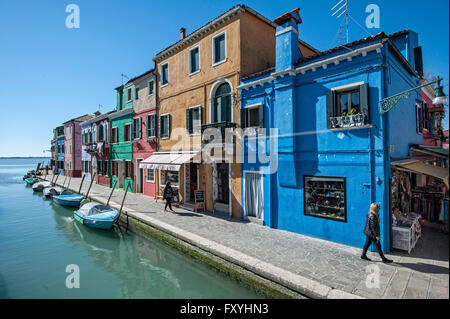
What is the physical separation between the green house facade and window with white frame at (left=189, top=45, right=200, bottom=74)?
809 cm

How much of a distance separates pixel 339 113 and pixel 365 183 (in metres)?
2.44

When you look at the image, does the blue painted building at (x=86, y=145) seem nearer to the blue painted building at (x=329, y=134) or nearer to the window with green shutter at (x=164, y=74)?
the window with green shutter at (x=164, y=74)

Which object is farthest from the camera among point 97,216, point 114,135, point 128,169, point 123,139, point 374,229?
point 114,135

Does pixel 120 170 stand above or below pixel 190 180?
above

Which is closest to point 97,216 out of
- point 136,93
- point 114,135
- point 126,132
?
point 126,132

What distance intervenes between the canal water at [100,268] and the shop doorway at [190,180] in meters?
4.07

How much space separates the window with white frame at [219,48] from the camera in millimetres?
11617

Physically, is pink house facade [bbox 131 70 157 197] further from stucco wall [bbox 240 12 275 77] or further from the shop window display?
the shop window display

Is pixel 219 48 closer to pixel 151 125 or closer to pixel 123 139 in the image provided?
pixel 151 125

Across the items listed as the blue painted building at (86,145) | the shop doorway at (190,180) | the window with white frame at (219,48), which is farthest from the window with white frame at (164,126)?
the blue painted building at (86,145)

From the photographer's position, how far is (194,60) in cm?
1347

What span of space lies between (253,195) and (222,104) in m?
4.86

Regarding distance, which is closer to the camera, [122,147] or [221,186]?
[221,186]

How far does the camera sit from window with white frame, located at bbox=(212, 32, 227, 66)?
11617 millimetres
